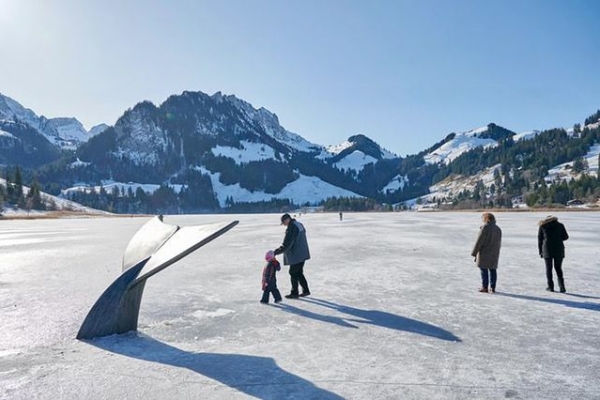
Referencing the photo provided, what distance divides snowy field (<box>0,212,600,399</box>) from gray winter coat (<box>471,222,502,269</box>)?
0.84 metres

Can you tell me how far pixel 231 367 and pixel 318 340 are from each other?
1776mm

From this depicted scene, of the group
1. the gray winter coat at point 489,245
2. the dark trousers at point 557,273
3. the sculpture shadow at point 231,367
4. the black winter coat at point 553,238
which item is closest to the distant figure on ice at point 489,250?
the gray winter coat at point 489,245

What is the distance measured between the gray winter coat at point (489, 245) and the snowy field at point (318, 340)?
0.84 m

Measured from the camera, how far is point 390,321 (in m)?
8.10

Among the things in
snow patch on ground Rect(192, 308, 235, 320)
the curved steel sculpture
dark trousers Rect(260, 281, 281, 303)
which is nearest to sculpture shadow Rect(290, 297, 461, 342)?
dark trousers Rect(260, 281, 281, 303)

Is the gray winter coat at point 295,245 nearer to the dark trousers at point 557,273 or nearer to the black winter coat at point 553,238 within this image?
the black winter coat at point 553,238

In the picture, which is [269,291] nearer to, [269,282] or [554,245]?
[269,282]

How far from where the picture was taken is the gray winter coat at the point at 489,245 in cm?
1057

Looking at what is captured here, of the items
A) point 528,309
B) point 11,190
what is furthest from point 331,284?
point 11,190

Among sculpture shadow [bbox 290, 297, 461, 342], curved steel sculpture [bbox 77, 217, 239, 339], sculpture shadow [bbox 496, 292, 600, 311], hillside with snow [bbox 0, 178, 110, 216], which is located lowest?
sculpture shadow [bbox 496, 292, 600, 311]

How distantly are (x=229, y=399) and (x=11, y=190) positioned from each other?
151 m

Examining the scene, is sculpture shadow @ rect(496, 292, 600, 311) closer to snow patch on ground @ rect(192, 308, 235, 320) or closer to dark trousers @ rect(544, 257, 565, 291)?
dark trousers @ rect(544, 257, 565, 291)

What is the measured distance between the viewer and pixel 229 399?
4844 millimetres

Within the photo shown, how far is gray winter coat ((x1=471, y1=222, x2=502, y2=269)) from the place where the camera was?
10570 millimetres
